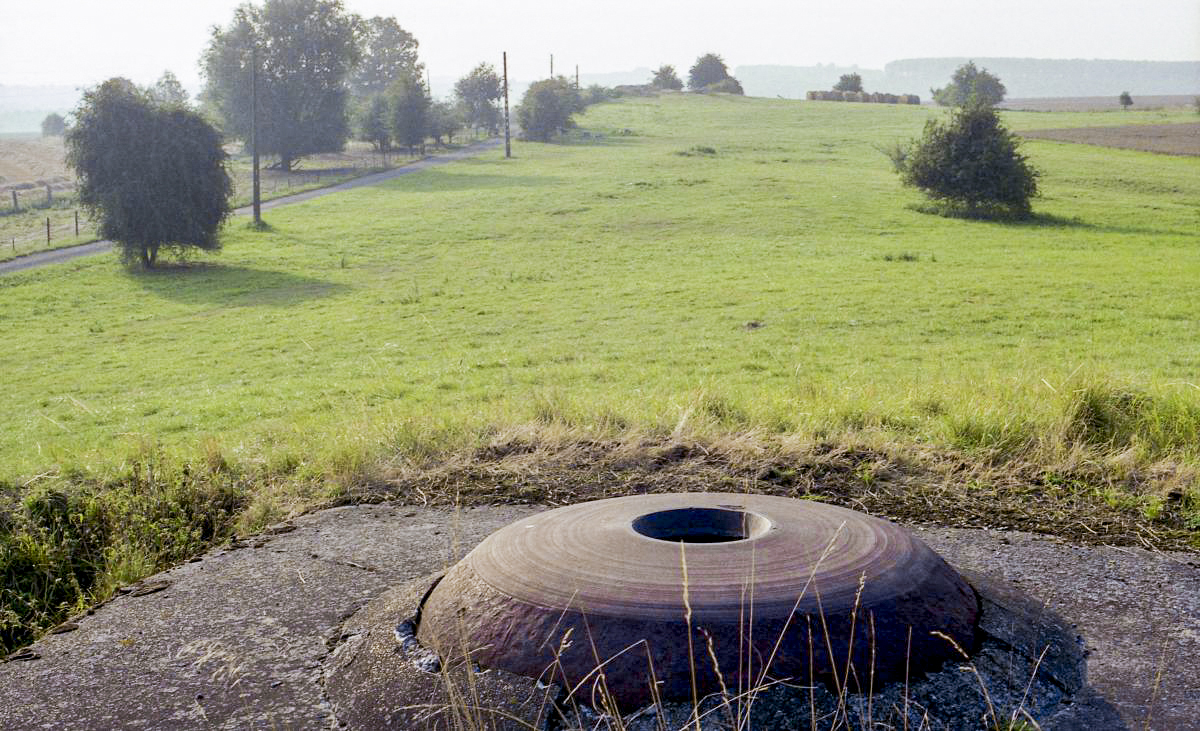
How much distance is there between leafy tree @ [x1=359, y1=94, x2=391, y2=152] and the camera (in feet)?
252

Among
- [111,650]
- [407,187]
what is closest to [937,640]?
[111,650]

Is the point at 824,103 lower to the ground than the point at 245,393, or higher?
higher

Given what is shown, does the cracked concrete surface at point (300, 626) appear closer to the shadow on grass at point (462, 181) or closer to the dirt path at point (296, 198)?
the dirt path at point (296, 198)

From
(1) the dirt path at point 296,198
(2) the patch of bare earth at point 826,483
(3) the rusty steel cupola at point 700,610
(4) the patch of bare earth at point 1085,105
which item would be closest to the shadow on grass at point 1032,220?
(1) the dirt path at point 296,198

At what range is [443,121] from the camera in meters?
84.6

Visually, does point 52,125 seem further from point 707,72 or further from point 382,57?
point 707,72

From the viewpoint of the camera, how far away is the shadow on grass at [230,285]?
90.8 feet

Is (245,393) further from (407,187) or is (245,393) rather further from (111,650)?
(407,187)

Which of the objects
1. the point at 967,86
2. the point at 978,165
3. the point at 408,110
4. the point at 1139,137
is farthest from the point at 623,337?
the point at 967,86

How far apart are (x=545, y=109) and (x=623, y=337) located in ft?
213

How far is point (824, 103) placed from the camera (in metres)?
98.7

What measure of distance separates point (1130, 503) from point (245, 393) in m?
13.6

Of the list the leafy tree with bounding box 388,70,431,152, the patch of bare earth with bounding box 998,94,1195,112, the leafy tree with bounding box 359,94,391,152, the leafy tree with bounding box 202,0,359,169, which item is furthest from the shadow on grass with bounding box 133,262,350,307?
the patch of bare earth with bounding box 998,94,1195,112

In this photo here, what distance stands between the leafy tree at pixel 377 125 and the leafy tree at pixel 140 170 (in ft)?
141
